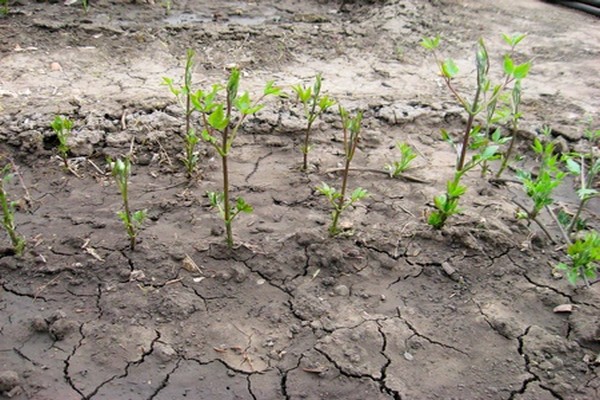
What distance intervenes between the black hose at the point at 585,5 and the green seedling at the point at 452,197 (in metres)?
4.28

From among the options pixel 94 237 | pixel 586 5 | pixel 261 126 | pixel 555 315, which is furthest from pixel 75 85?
pixel 586 5

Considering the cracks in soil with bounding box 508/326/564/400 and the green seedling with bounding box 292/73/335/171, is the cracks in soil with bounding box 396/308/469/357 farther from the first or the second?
the green seedling with bounding box 292/73/335/171

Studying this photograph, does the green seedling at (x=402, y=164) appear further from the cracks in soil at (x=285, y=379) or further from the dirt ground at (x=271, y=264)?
the cracks in soil at (x=285, y=379)

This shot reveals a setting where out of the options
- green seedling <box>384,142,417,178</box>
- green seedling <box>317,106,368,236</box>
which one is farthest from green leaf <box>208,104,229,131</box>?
green seedling <box>384,142,417,178</box>

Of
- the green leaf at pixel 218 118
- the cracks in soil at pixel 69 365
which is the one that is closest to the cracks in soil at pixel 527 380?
the green leaf at pixel 218 118

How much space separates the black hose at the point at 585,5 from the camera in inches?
241

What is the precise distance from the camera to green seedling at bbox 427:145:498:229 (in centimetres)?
268

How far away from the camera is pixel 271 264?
8.77 feet

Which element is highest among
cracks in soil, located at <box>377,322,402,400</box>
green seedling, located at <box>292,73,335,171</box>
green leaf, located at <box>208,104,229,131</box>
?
green leaf, located at <box>208,104,229,131</box>

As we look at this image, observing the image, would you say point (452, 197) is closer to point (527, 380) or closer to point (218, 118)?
point (527, 380)

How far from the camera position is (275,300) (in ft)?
8.27

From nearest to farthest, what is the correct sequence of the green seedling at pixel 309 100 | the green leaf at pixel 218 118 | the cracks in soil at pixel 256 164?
the green leaf at pixel 218 118 → the green seedling at pixel 309 100 → the cracks in soil at pixel 256 164

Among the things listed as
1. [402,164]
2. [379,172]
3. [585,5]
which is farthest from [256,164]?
[585,5]

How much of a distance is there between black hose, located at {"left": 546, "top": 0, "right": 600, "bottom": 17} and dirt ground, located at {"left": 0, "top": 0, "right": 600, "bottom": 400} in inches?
81.9
